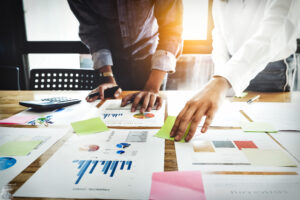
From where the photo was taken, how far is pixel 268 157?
0.36 meters

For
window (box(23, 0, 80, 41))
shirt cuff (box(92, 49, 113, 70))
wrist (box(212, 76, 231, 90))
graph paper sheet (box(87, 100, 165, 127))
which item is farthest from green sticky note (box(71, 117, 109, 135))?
shirt cuff (box(92, 49, 113, 70))

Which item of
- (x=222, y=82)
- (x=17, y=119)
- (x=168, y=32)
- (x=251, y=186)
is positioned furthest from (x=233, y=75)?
(x=17, y=119)

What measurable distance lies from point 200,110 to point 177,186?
24cm

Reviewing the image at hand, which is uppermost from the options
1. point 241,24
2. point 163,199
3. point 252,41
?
point 241,24

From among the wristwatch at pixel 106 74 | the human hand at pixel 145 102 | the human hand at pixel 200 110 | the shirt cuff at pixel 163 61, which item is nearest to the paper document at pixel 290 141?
the human hand at pixel 200 110

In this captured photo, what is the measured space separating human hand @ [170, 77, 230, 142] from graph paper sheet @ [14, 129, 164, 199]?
60mm

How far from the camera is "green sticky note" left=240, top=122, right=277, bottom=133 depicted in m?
0.49

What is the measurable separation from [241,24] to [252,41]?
0.35 metres

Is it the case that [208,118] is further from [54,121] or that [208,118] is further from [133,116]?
[54,121]

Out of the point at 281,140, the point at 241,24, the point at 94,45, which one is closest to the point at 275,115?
the point at 281,140

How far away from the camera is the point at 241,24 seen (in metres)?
0.92

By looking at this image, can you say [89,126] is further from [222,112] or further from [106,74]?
[106,74]

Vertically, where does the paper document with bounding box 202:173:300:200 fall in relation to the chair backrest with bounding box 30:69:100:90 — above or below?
below

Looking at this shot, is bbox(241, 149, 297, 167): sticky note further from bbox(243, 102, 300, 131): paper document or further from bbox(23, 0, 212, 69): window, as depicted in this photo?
bbox(23, 0, 212, 69): window
